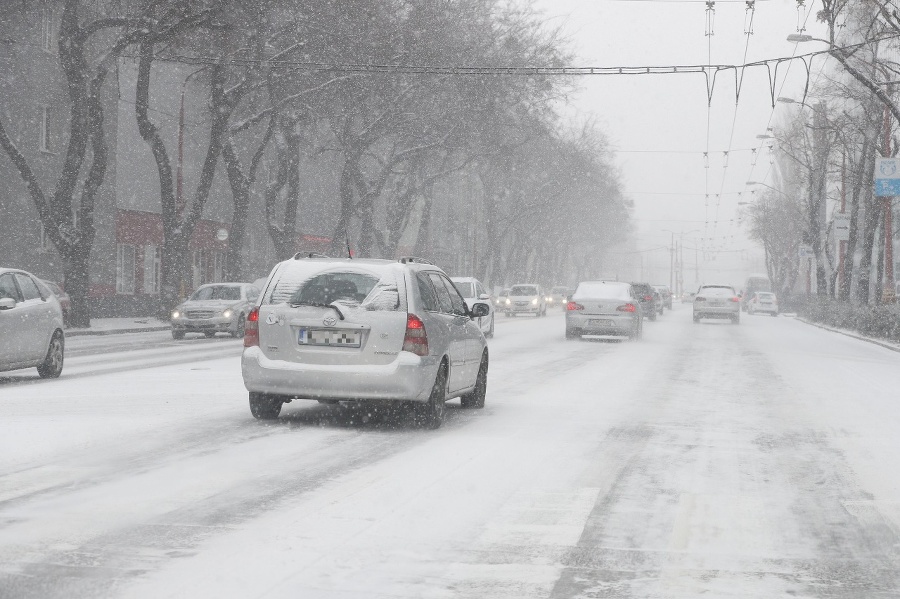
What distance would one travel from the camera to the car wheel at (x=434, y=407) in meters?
11.1

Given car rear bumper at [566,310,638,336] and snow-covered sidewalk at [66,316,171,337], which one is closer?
car rear bumper at [566,310,638,336]

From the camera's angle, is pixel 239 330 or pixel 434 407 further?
pixel 239 330

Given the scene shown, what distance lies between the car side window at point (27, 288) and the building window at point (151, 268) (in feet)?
109

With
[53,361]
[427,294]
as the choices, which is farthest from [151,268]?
[427,294]

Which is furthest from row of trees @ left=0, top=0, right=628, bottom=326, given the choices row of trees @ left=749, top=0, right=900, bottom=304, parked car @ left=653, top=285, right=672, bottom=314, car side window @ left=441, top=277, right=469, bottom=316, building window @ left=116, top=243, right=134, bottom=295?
car side window @ left=441, top=277, right=469, bottom=316

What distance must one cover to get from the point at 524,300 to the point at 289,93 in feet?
73.1

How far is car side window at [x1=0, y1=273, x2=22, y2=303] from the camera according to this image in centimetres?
1514

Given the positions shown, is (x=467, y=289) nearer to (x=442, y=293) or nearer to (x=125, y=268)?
(x=125, y=268)

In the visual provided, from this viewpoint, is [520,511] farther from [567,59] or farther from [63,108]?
[567,59]

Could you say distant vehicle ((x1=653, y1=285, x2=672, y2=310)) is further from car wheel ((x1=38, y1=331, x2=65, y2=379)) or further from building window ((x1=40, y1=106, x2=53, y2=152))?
car wheel ((x1=38, y1=331, x2=65, y2=379))

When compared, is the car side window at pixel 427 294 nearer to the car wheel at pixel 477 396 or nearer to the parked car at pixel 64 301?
the car wheel at pixel 477 396

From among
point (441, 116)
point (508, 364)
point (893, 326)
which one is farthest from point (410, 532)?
point (441, 116)

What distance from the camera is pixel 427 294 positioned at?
460 inches

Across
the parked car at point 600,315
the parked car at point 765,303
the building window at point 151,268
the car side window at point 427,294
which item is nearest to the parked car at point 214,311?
the parked car at point 600,315
